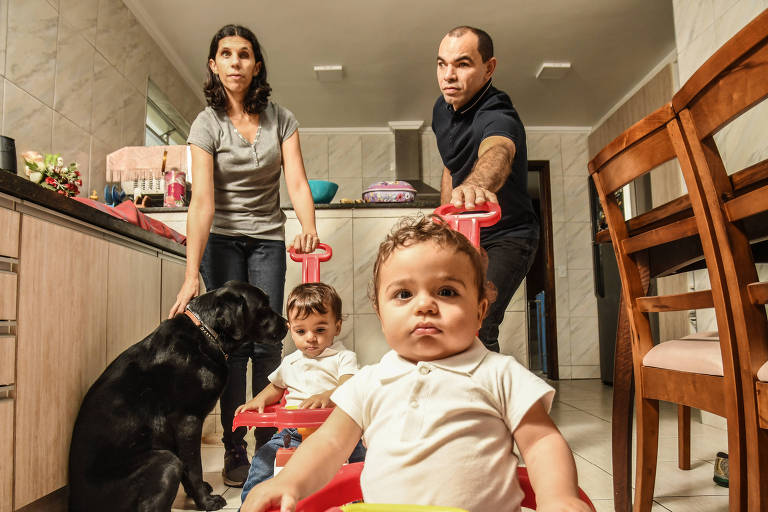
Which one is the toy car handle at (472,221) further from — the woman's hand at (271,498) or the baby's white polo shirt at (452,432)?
the woman's hand at (271,498)

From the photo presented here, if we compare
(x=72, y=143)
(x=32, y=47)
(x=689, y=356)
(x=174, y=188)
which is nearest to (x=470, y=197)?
(x=689, y=356)

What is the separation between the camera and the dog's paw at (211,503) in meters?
1.67

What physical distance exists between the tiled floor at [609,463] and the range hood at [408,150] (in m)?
3.06

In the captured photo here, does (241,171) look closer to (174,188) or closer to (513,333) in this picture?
(174,188)

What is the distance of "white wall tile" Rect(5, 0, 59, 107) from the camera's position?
2.46 m

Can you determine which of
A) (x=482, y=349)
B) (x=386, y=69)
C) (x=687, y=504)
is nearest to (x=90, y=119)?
(x=386, y=69)

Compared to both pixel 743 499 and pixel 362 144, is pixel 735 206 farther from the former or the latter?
pixel 362 144

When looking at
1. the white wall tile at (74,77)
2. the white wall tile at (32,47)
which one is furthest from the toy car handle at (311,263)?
the white wall tile at (74,77)

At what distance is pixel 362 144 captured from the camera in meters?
6.13

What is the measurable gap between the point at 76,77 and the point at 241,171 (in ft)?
5.79

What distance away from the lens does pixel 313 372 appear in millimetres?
1589

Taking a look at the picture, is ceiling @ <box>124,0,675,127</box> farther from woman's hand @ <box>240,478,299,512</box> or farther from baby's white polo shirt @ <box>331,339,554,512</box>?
woman's hand @ <box>240,478,299,512</box>

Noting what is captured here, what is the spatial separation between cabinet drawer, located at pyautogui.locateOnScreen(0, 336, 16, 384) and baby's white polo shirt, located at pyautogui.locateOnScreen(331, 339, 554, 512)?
102 centimetres

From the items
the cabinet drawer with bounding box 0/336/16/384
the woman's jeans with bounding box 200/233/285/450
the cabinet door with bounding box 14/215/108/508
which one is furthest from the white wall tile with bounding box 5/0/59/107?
the cabinet drawer with bounding box 0/336/16/384
